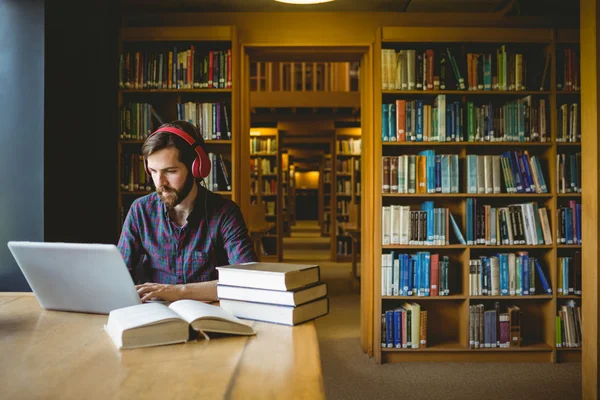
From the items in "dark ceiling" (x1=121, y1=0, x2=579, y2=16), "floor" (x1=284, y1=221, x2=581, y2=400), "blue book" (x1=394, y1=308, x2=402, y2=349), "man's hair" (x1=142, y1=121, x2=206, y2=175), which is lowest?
"floor" (x1=284, y1=221, x2=581, y2=400)

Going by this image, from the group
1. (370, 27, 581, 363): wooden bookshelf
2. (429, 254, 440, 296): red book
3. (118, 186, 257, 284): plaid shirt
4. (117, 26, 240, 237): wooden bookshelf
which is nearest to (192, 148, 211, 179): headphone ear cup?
(118, 186, 257, 284): plaid shirt

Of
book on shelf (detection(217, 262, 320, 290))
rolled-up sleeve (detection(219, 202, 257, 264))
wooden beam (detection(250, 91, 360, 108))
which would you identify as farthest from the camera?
wooden beam (detection(250, 91, 360, 108))

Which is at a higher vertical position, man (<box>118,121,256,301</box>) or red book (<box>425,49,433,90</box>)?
red book (<box>425,49,433,90</box>)

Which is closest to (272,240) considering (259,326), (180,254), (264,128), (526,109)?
(264,128)

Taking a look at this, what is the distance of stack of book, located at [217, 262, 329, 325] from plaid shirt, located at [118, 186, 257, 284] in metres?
0.55

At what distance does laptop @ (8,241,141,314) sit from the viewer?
4.72 ft

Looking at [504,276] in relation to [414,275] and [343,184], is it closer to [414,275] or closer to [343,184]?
[414,275]

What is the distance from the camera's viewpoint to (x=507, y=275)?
3857 millimetres

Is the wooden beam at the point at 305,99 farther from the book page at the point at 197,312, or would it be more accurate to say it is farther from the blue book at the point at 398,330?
the book page at the point at 197,312

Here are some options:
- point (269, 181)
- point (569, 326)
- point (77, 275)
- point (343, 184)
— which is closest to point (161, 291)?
point (77, 275)

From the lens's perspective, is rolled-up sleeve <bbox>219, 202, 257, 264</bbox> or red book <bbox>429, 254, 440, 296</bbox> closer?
rolled-up sleeve <bbox>219, 202, 257, 264</bbox>

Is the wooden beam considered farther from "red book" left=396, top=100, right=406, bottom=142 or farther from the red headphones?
the red headphones

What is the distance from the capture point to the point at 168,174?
2102 millimetres

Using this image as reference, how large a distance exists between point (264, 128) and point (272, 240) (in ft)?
6.92
